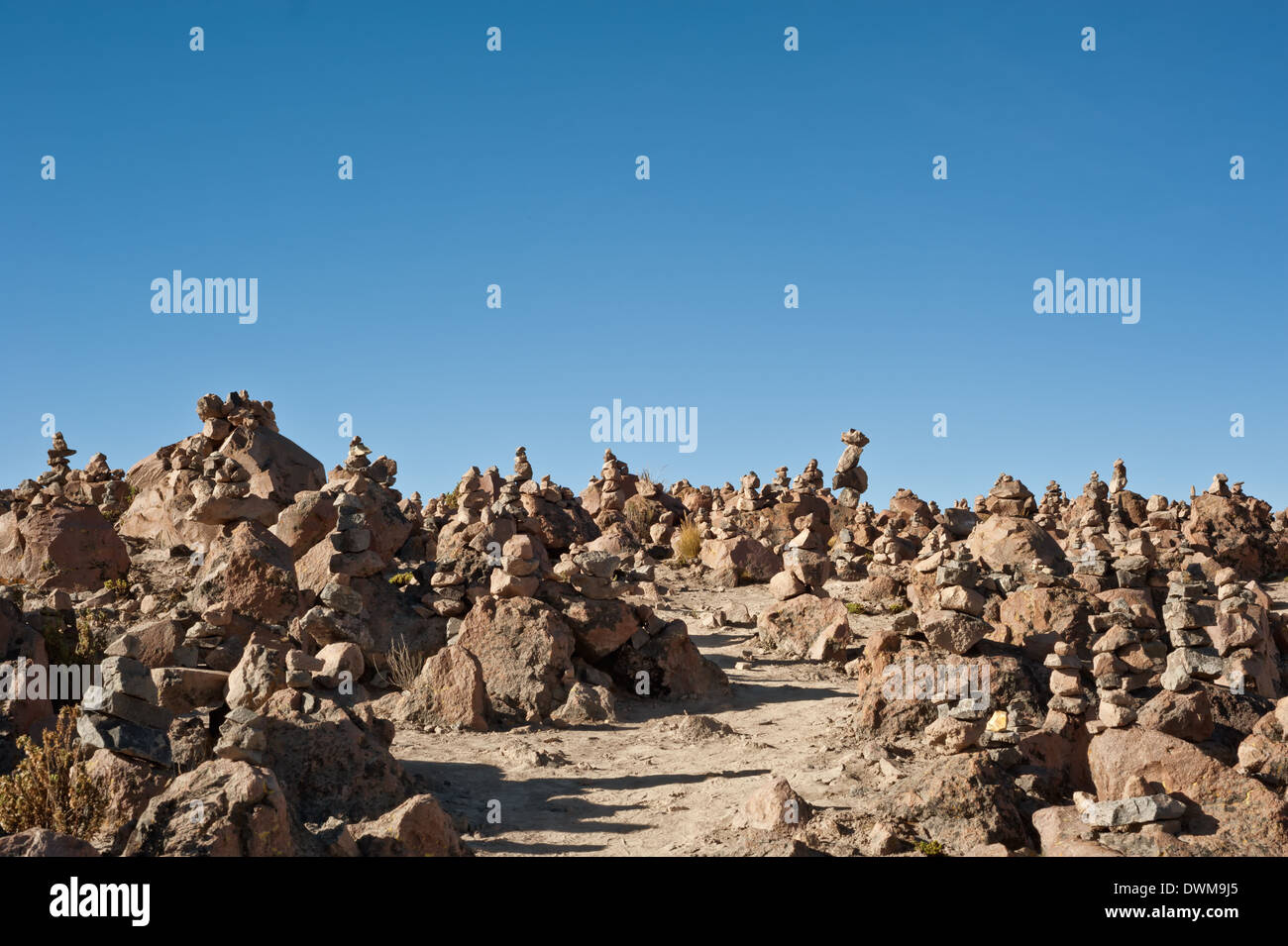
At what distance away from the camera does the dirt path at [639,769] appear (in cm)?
1128

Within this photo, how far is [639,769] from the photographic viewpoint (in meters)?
13.6

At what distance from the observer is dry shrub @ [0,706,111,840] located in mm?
9352

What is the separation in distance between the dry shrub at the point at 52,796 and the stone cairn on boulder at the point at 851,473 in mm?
27782

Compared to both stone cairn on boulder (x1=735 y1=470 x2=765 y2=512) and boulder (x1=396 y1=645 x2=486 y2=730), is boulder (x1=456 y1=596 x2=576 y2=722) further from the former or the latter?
stone cairn on boulder (x1=735 y1=470 x2=765 y2=512)

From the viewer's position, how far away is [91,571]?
872 inches

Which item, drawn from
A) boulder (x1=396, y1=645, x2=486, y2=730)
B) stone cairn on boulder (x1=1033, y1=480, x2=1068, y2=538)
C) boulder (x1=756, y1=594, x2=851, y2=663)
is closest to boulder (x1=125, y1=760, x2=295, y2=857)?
boulder (x1=396, y1=645, x2=486, y2=730)

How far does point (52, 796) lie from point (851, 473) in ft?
94.4

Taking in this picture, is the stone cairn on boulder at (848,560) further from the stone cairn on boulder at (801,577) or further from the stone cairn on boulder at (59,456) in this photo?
the stone cairn on boulder at (59,456)

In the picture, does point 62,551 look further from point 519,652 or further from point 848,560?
point 848,560
